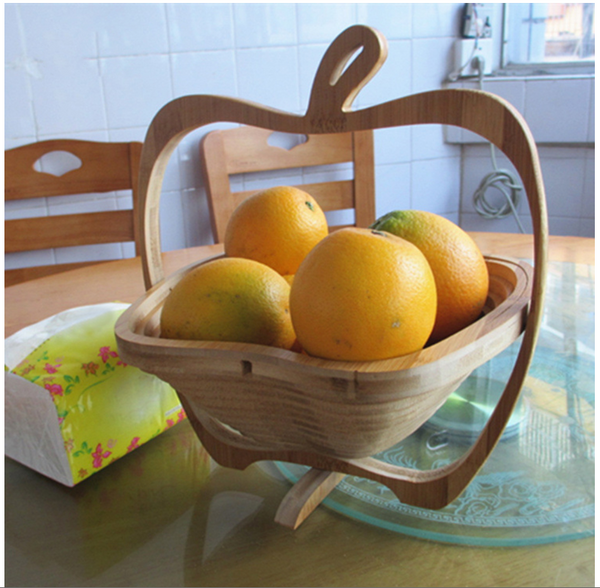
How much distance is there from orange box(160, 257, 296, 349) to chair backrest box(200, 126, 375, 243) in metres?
1.23

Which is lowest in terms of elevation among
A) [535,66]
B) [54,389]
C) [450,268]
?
[54,389]

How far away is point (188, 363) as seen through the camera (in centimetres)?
37

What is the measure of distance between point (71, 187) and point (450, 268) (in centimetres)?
131

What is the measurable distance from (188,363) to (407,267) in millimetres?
151

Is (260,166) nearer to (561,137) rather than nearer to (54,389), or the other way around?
(561,137)

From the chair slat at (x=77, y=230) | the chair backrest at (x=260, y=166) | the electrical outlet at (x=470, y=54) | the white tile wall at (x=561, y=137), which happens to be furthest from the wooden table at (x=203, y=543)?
the electrical outlet at (x=470, y=54)

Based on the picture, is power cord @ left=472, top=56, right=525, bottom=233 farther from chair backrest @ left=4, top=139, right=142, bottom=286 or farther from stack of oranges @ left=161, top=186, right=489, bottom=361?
stack of oranges @ left=161, top=186, right=489, bottom=361

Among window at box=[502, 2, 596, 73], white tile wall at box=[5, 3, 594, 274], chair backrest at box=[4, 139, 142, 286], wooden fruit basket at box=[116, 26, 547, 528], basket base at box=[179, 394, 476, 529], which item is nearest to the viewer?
wooden fruit basket at box=[116, 26, 547, 528]

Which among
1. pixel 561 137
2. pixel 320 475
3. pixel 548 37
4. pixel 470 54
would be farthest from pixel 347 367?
pixel 548 37

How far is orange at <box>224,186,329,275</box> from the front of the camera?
50 cm

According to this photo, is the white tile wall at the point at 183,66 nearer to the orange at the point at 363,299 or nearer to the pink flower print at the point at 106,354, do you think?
the pink flower print at the point at 106,354

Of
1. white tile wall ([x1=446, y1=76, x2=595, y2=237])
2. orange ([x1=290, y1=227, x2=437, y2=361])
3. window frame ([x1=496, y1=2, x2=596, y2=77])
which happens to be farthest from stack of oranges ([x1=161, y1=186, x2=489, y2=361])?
window frame ([x1=496, y1=2, x2=596, y2=77])

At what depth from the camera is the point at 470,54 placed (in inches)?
80.1

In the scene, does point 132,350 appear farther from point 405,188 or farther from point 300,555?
point 405,188
